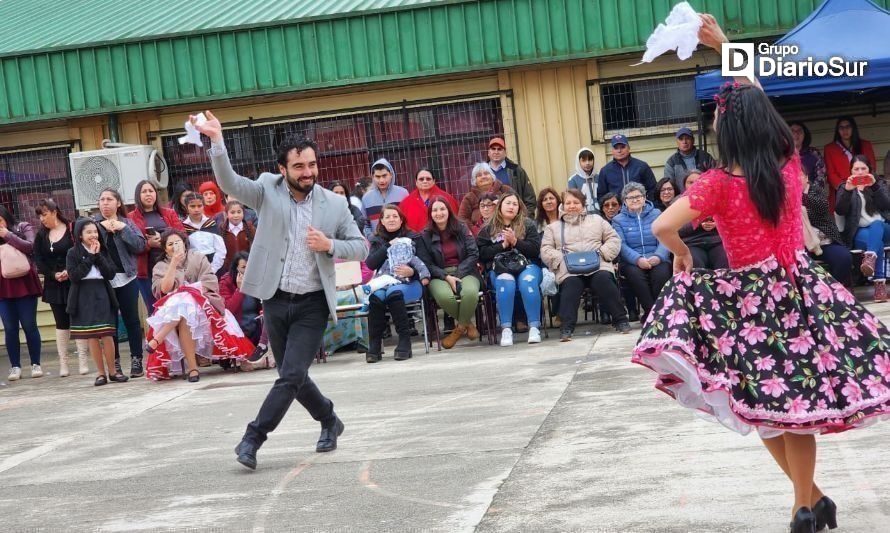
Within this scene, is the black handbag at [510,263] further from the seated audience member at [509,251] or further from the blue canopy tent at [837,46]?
the blue canopy tent at [837,46]

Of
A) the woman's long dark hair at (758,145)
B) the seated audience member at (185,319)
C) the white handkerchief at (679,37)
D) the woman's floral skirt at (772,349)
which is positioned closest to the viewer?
the woman's floral skirt at (772,349)

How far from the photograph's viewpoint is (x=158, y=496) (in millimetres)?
6621

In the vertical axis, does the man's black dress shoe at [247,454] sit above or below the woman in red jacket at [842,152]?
below

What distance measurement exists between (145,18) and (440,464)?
11.2 m

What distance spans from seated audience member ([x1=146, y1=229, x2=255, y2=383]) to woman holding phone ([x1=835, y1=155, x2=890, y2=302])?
6.34 m

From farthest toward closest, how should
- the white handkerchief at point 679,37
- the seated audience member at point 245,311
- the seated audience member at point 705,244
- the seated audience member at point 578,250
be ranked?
the seated audience member at point 245,311 → the seated audience member at point 578,250 → the seated audience member at point 705,244 → the white handkerchief at point 679,37

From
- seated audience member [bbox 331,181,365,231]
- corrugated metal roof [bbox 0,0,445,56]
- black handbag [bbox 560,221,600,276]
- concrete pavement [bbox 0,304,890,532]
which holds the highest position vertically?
corrugated metal roof [bbox 0,0,445,56]

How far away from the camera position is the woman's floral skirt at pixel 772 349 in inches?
178

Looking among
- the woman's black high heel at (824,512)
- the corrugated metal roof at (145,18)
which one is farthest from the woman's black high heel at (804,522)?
the corrugated metal roof at (145,18)

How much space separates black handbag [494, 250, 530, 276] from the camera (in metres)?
12.3

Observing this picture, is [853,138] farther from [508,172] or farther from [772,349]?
[772,349]

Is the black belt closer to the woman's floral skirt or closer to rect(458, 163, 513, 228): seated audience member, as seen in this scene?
the woman's floral skirt

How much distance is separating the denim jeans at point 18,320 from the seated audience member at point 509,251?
16.4ft

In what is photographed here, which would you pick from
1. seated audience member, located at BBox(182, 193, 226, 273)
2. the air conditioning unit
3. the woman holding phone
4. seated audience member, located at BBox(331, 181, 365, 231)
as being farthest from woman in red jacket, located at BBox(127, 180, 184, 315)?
the woman holding phone
